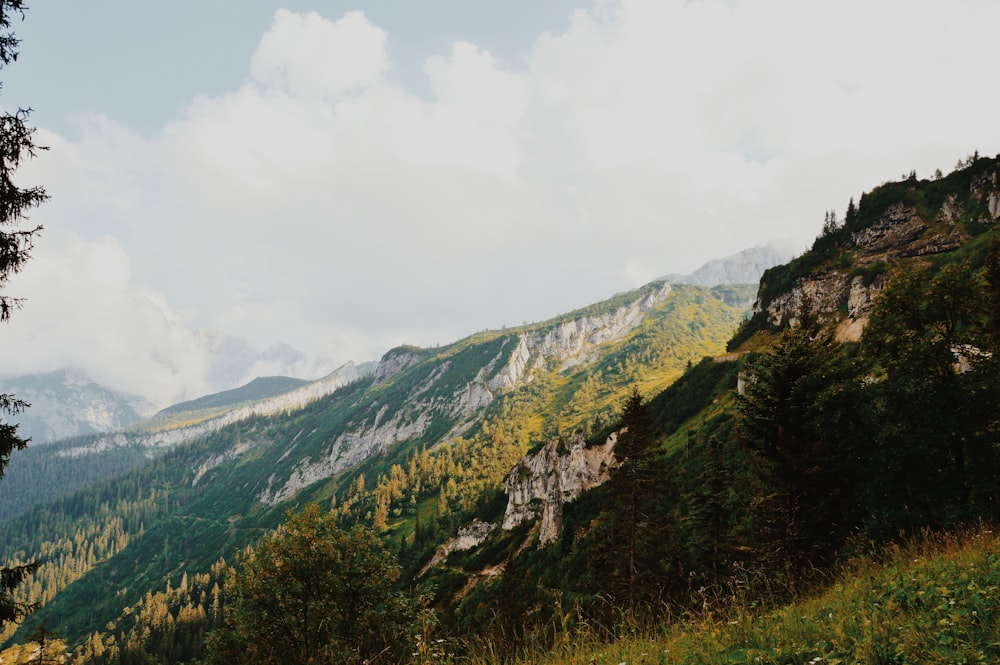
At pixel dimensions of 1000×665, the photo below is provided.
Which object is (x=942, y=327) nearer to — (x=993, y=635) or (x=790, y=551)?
(x=790, y=551)

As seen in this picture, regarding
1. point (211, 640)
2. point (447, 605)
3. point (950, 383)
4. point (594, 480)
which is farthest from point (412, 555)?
point (950, 383)

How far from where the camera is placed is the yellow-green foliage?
455cm

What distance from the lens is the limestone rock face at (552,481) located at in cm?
9325

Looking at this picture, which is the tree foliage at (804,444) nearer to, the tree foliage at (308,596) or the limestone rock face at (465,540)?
the tree foliage at (308,596)

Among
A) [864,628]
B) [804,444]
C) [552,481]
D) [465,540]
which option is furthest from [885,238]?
[864,628]

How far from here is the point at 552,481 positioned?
107 meters

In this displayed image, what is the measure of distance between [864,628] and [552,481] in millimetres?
106885

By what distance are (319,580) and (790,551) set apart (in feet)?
56.9

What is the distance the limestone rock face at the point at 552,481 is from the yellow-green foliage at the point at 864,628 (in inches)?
2877

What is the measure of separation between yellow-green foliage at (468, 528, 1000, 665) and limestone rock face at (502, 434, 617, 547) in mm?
73079

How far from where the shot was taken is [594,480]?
95188 millimetres

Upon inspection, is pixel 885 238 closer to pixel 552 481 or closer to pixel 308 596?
pixel 552 481

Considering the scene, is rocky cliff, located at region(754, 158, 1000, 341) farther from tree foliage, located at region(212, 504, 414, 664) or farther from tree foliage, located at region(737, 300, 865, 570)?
tree foliage, located at region(212, 504, 414, 664)

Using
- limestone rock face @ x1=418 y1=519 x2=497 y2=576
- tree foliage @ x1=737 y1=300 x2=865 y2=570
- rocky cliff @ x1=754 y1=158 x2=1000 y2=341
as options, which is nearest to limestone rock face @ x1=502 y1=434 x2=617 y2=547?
limestone rock face @ x1=418 y1=519 x2=497 y2=576
